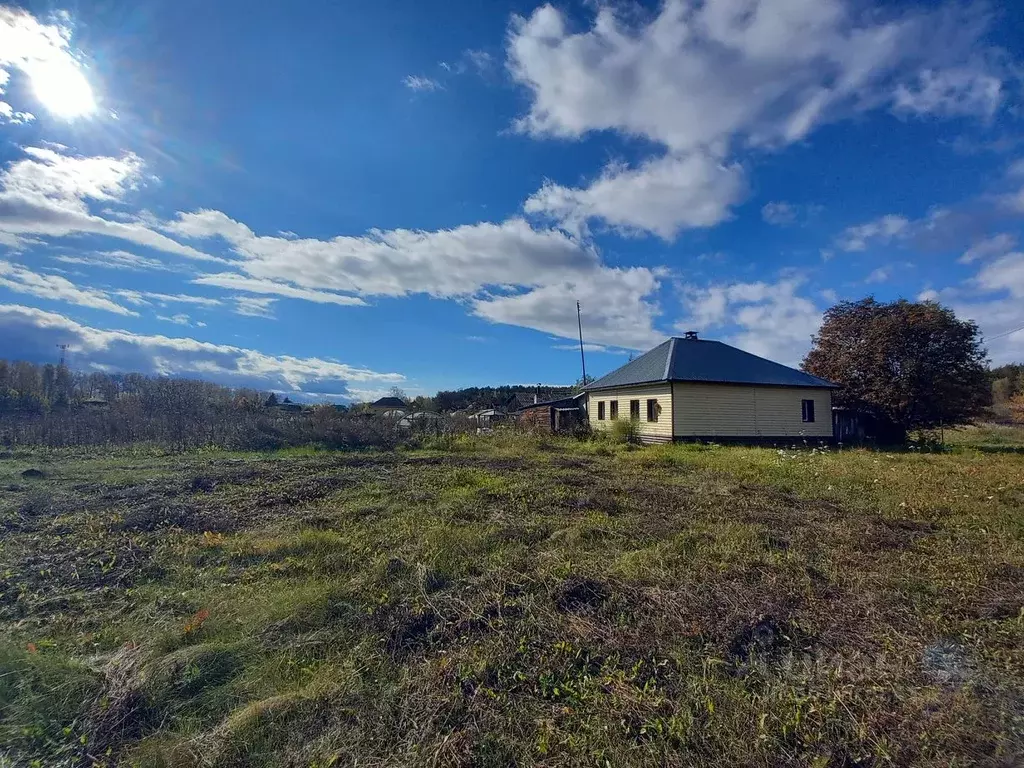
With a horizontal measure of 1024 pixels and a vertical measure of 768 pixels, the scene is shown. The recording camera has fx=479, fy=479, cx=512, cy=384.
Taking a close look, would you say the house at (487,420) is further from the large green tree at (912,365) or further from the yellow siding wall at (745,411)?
the large green tree at (912,365)

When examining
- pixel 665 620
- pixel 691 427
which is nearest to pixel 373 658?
pixel 665 620

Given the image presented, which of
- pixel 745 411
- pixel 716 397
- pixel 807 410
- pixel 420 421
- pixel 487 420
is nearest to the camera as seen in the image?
pixel 716 397

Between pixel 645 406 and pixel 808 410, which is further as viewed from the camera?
pixel 808 410

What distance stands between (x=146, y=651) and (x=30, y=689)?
0.50 meters

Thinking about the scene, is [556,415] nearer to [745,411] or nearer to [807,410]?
[745,411]

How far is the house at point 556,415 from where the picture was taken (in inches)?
885

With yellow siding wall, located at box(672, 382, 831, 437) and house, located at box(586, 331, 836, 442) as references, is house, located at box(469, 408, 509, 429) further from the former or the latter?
yellow siding wall, located at box(672, 382, 831, 437)

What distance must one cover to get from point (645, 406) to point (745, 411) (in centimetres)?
369

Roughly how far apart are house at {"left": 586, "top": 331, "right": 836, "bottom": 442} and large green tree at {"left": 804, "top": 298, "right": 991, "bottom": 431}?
1560mm

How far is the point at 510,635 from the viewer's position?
10.4 feet

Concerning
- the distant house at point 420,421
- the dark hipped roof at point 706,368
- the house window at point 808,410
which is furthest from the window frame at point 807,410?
the distant house at point 420,421

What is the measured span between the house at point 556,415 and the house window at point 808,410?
9182mm

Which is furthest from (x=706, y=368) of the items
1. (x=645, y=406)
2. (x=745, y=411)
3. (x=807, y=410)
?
(x=807, y=410)

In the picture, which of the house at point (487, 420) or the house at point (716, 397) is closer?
the house at point (716, 397)
